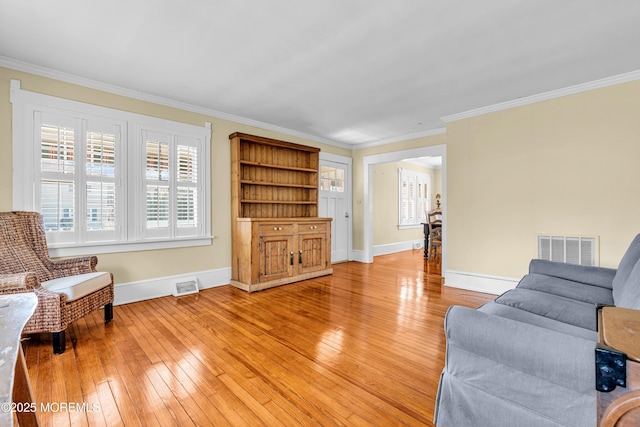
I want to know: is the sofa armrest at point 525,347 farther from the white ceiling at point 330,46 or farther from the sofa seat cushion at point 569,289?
the white ceiling at point 330,46

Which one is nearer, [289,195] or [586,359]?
[586,359]

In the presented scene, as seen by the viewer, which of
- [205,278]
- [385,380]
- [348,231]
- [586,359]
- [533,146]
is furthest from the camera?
[348,231]

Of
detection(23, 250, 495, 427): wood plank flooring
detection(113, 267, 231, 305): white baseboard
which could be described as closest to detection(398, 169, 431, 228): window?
detection(23, 250, 495, 427): wood plank flooring

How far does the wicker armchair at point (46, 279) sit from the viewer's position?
7.25 ft

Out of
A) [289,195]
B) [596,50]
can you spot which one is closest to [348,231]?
[289,195]

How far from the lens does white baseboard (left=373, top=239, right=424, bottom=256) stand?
709 cm

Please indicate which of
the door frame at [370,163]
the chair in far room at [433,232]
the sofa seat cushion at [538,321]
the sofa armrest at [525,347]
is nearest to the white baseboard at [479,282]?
the door frame at [370,163]

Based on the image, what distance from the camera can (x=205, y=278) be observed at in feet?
13.5

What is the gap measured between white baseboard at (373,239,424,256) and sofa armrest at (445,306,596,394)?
5.75m

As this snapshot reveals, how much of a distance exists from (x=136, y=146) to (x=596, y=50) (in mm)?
4760

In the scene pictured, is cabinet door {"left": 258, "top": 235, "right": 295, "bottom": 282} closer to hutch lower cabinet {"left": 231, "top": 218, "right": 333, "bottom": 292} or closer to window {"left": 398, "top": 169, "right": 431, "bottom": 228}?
hutch lower cabinet {"left": 231, "top": 218, "right": 333, "bottom": 292}

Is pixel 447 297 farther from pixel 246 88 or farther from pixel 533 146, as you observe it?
pixel 246 88

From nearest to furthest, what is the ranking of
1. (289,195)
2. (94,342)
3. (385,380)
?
(385,380) < (94,342) < (289,195)

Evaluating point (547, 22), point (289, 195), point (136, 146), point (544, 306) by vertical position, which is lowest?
point (544, 306)
